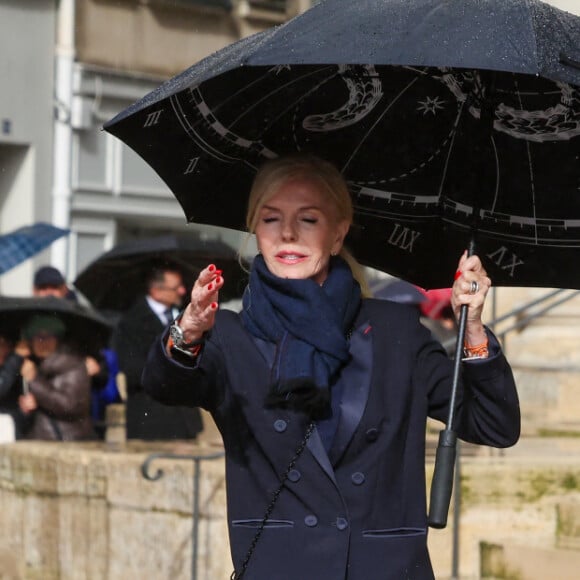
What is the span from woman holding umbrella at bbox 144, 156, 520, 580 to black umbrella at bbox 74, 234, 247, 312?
21.0ft

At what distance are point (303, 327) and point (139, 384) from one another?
5.78m

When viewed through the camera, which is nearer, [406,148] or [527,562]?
[406,148]

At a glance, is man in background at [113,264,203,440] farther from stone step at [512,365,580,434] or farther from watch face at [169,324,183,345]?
watch face at [169,324,183,345]

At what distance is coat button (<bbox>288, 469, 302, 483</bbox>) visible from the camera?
407cm

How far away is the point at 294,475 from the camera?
407 centimetres

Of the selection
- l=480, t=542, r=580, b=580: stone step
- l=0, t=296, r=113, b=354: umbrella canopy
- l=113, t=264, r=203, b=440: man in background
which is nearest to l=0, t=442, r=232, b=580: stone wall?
l=113, t=264, r=203, b=440: man in background

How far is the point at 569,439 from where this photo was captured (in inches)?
417

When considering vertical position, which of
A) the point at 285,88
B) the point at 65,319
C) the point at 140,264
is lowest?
the point at 65,319

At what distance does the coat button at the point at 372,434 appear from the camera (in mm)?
4098

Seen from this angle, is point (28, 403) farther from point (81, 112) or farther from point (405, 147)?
point (81, 112)

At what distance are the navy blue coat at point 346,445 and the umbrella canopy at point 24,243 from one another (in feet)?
28.2

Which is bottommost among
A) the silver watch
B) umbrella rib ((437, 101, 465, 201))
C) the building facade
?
the silver watch

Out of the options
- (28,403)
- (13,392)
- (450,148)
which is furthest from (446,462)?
(13,392)

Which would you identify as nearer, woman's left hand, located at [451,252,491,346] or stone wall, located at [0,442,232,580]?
woman's left hand, located at [451,252,491,346]
